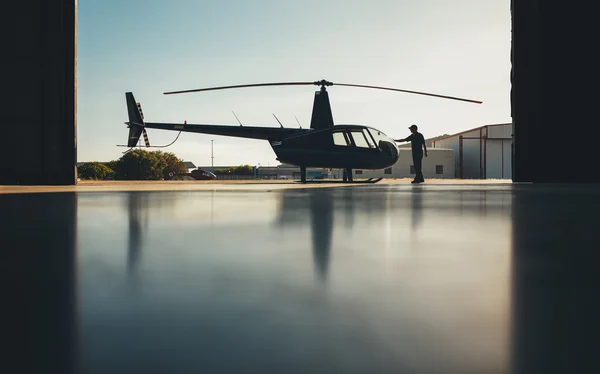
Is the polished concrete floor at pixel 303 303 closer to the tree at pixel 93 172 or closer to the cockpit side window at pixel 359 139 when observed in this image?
the cockpit side window at pixel 359 139

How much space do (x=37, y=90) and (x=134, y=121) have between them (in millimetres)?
3876

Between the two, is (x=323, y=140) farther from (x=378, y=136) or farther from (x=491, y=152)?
(x=491, y=152)

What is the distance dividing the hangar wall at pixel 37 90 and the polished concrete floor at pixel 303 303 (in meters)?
8.05

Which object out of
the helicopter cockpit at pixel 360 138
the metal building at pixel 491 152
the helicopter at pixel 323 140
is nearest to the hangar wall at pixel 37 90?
the helicopter at pixel 323 140

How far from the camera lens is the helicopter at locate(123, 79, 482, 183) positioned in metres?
10.9

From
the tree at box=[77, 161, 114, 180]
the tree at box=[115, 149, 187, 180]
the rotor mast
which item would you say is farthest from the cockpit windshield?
the tree at box=[115, 149, 187, 180]

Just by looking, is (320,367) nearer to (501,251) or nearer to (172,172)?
(501,251)

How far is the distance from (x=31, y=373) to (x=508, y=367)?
0.79 m

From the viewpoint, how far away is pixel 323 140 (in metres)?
11.0

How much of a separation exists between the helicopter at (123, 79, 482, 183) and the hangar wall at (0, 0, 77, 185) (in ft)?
9.54

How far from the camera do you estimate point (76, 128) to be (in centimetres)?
930

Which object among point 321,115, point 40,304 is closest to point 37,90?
point 321,115

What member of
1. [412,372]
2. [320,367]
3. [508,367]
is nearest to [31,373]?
[320,367]

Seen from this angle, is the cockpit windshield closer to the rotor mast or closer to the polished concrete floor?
the rotor mast
